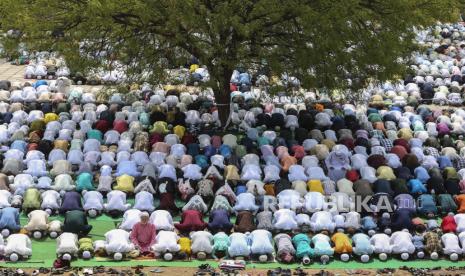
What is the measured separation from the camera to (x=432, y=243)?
15.2 meters

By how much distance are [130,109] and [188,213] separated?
25.7ft

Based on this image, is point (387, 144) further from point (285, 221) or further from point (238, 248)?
point (238, 248)

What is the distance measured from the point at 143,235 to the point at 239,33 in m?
6.51

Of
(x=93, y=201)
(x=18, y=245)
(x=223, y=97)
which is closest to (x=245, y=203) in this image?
(x=93, y=201)

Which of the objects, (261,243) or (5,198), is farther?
(5,198)

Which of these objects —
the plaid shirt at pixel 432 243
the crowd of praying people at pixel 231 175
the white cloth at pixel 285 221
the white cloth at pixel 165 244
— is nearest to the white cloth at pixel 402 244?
the crowd of praying people at pixel 231 175

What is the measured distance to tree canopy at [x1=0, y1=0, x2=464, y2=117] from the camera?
18.5 meters

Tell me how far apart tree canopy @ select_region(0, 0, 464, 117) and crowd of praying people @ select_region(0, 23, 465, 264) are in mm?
1418

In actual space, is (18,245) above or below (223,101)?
below

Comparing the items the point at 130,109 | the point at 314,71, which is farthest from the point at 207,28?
the point at 130,109

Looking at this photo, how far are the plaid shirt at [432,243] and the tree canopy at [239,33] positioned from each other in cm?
607

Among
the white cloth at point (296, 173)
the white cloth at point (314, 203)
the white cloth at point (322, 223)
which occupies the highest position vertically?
the white cloth at point (296, 173)

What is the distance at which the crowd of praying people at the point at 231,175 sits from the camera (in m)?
15.1

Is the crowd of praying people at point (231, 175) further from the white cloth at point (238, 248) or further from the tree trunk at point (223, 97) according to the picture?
the tree trunk at point (223, 97)
